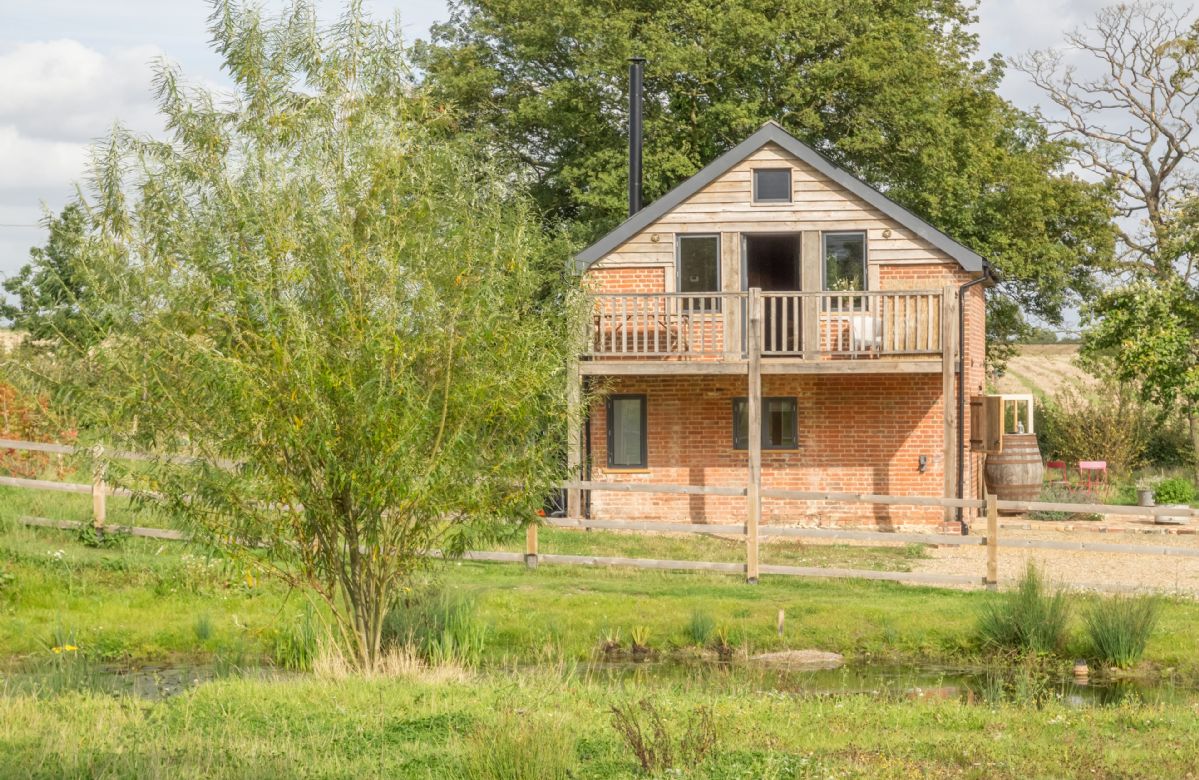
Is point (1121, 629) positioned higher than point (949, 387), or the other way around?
point (949, 387)

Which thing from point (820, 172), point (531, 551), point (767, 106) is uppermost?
point (767, 106)

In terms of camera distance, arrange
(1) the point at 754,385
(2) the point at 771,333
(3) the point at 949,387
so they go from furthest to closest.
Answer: (2) the point at 771,333, (1) the point at 754,385, (3) the point at 949,387

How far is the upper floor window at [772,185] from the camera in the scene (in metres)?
22.7

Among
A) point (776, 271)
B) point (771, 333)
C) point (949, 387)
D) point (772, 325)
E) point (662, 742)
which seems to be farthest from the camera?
point (776, 271)

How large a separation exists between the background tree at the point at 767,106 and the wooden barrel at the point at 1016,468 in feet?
22.5

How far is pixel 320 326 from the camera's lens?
10.6 metres

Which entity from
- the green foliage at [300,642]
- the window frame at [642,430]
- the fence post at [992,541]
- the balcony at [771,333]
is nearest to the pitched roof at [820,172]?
the balcony at [771,333]

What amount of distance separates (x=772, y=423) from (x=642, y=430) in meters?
2.12

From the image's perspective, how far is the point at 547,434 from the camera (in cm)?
1158

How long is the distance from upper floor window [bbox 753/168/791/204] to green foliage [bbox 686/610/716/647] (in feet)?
34.1

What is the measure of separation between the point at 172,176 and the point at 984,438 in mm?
16341

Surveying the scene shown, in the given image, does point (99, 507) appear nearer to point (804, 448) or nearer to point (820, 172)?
point (804, 448)

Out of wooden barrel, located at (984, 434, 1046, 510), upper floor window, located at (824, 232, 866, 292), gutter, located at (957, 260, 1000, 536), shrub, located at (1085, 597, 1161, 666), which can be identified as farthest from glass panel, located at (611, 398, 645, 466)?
shrub, located at (1085, 597, 1161, 666)

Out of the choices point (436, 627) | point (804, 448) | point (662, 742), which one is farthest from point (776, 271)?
point (662, 742)
